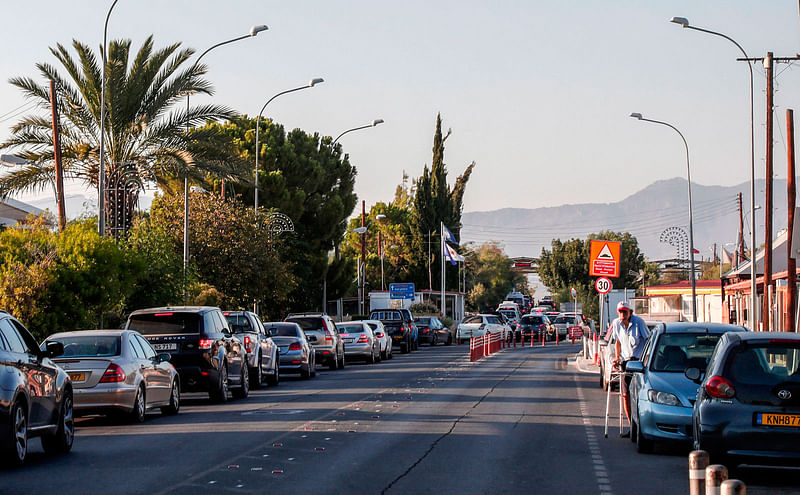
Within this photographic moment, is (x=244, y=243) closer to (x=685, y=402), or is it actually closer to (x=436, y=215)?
(x=685, y=402)

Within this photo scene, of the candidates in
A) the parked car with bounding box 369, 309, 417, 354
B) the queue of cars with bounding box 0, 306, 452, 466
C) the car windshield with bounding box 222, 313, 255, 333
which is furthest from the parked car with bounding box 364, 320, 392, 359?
the car windshield with bounding box 222, 313, 255, 333

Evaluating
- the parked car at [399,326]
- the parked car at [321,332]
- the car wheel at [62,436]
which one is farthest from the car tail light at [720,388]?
the parked car at [399,326]

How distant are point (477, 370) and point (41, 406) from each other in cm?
2162

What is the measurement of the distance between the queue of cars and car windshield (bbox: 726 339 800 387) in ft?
24.1

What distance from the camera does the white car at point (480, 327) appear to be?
58375 mm

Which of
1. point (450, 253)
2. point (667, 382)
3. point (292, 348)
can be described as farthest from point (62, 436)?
point (450, 253)

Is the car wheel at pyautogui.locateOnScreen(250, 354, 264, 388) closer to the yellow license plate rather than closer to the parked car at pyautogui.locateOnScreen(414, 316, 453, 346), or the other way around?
the yellow license plate

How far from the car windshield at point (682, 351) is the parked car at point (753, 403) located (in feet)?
9.26

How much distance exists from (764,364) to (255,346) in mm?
15933

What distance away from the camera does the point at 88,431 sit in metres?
16.7

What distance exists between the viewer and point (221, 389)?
21.8 metres

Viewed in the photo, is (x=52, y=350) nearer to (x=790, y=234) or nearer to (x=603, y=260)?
(x=790, y=234)

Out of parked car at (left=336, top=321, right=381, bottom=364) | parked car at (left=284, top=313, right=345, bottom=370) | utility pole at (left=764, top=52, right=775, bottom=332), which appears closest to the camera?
utility pole at (left=764, top=52, right=775, bottom=332)

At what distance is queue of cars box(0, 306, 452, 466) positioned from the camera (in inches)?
492
